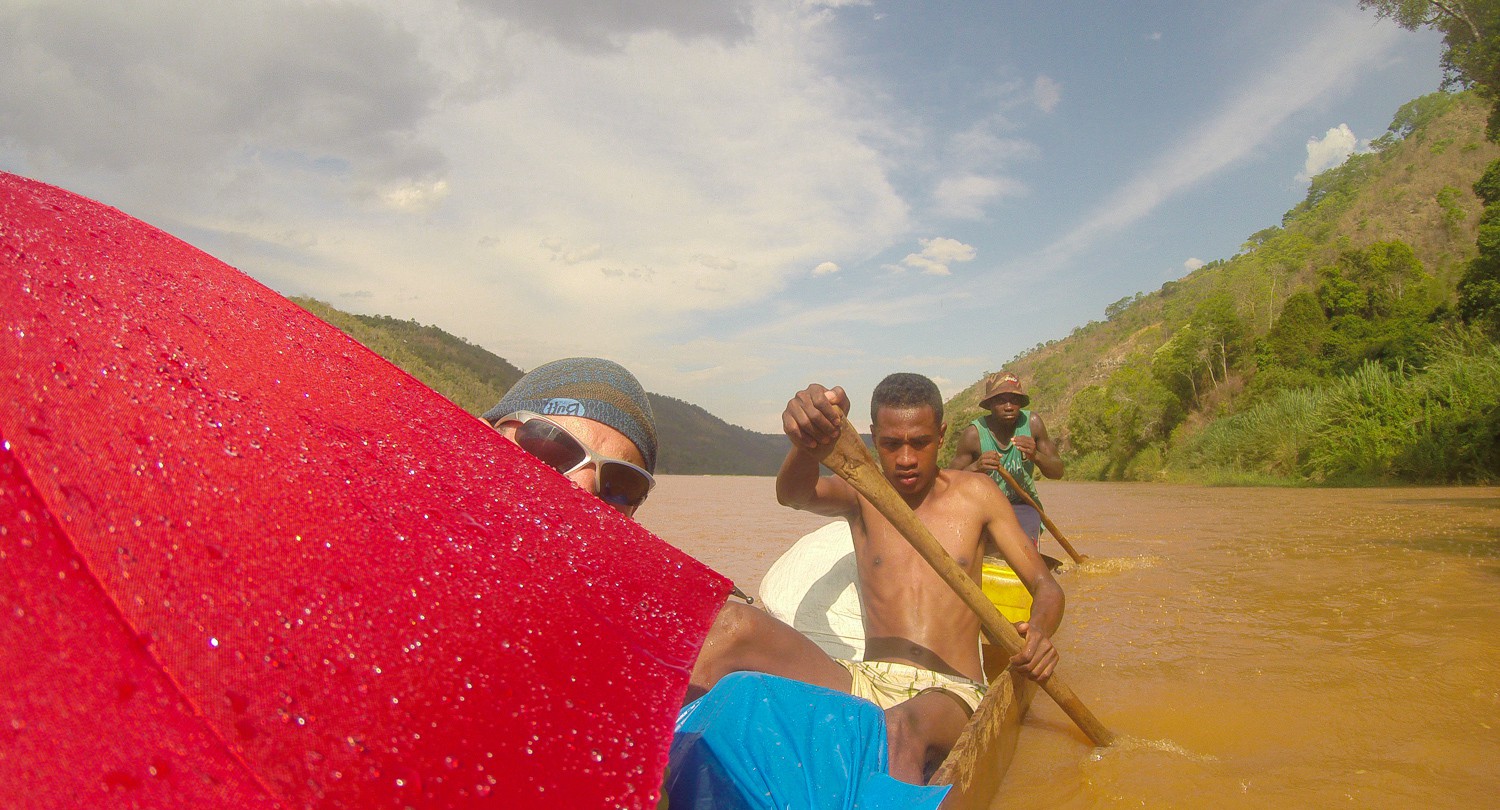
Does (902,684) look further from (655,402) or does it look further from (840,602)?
(655,402)

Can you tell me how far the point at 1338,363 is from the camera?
64.8 feet

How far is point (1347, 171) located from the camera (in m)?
Result: 61.4

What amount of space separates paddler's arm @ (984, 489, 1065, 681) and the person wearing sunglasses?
1.58 metres

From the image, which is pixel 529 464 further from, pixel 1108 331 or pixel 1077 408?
pixel 1108 331

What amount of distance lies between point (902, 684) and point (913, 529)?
2.32 feet

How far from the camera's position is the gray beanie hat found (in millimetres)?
1551

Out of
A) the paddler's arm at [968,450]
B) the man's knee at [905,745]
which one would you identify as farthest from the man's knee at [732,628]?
the paddler's arm at [968,450]

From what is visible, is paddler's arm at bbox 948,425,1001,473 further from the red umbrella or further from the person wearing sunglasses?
the red umbrella

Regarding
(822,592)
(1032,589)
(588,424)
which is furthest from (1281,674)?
(588,424)

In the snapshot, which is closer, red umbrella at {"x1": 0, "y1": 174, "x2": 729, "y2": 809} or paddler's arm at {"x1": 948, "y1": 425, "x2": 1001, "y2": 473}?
red umbrella at {"x1": 0, "y1": 174, "x2": 729, "y2": 809}

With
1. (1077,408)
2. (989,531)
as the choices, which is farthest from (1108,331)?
(989,531)

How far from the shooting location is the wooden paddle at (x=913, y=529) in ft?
6.86

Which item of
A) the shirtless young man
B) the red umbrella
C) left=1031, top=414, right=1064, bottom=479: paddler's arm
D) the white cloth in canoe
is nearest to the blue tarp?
the red umbrella

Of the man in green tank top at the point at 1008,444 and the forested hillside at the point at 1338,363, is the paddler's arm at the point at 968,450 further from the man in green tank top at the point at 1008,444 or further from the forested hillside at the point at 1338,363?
the forested hillside at the point at 1338,363
